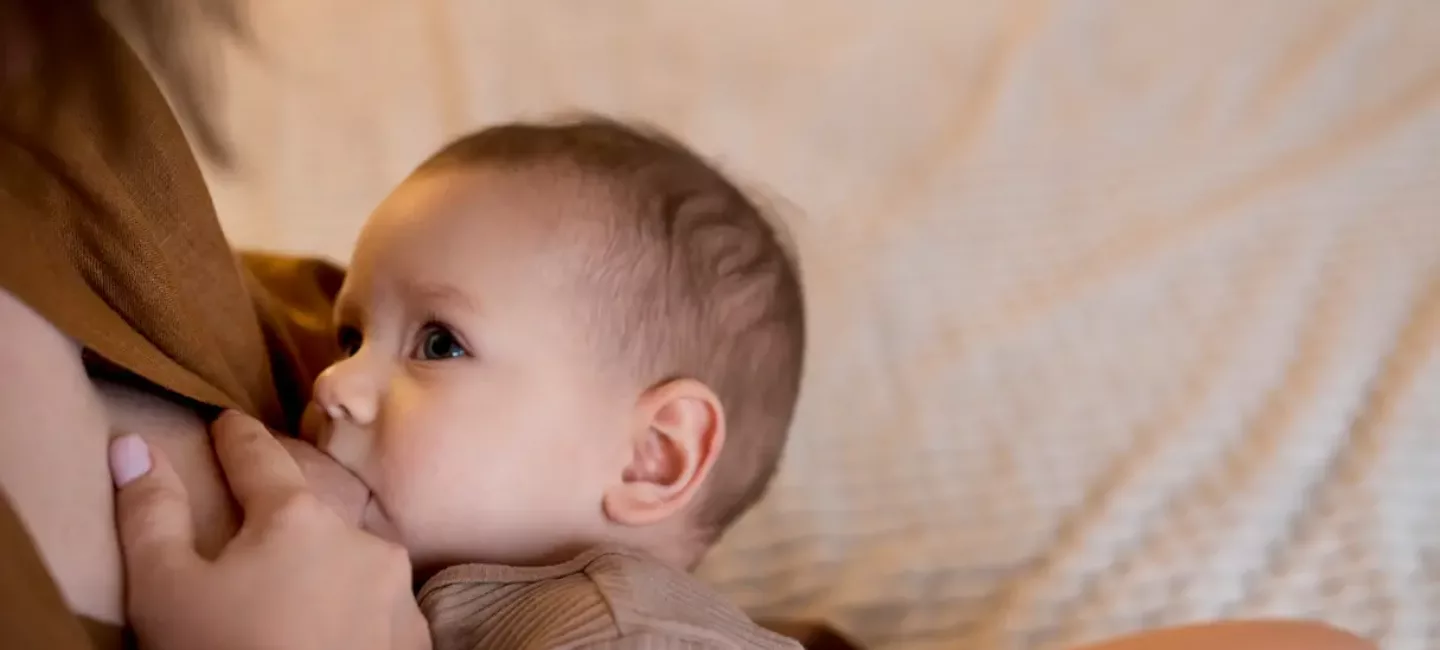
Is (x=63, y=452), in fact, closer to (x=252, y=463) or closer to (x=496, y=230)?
(x=252, y=463)

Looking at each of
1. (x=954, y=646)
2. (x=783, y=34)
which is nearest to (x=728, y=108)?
(x=783, y=34)

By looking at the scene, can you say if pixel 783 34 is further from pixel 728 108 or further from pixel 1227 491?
pixel 1227 491

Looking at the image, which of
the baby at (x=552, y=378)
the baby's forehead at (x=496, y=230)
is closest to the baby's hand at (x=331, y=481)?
the baby at (x=552, y=378)

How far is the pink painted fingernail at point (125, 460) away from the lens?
0.55 m

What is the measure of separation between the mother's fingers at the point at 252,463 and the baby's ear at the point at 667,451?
21cm

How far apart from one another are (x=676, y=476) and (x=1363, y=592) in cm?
52

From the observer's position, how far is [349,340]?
0.82 meters

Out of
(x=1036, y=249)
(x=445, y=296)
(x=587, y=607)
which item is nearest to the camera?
(x=587, y=607)

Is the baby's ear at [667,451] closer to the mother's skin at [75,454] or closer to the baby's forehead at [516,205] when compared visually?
the baby's forehead at [516,205]

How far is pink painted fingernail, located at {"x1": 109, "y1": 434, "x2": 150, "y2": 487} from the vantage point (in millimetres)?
551

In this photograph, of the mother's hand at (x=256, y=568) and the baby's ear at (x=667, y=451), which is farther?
the baby's ear at (x=667, y=451)

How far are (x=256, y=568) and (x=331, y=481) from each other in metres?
0.15

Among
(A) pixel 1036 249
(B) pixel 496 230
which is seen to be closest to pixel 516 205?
(B) pixel 496 230

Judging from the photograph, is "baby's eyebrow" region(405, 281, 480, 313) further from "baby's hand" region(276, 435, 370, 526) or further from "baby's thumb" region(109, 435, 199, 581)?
"baby's thumb" region(109, 435, 199, 581)
